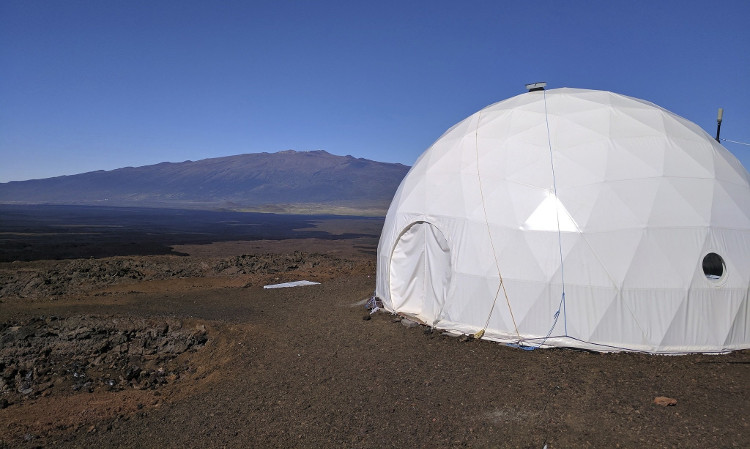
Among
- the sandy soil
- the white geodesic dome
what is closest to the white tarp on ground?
the sandy soil

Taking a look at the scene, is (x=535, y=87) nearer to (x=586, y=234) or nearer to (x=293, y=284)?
(x=586, y=234)

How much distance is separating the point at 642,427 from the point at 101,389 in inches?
355

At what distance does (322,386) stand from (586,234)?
5.79 m

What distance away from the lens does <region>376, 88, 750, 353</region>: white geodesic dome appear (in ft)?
28.0

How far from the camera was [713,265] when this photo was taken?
1007 cm

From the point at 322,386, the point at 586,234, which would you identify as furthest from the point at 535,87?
the point at 322,386

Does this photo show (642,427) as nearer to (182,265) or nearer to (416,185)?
(416,185)

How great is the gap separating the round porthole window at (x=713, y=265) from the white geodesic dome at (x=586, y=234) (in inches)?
1.8

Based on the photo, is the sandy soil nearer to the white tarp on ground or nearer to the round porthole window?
the round porthole window

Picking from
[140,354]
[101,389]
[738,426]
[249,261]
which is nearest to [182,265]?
[249,261]

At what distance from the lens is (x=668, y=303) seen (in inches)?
333

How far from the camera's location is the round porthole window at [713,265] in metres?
8.92

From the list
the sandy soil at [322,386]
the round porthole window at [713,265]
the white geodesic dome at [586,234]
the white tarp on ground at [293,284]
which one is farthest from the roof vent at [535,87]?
the white tarp on ground at [293,284]

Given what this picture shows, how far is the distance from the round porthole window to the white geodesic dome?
0.15 feet
